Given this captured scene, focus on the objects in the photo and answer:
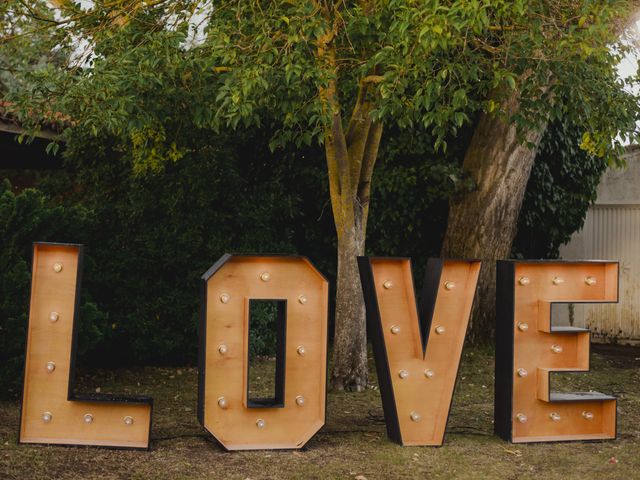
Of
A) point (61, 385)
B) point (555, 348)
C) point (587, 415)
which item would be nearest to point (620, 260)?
point (587, 415)

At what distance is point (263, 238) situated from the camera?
10164mm

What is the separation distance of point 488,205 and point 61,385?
6.22 meters

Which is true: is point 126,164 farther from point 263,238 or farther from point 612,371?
point 612,371

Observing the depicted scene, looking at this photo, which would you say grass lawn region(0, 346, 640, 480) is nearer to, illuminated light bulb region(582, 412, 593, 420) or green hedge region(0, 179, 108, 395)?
illuminated light bulb region(582, 412, 593, 420)

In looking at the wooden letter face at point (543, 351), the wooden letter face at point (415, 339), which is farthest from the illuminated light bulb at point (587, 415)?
the wooden letter face at point (415, 339)

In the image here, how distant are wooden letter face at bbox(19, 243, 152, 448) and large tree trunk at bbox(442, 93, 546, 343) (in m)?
5.76

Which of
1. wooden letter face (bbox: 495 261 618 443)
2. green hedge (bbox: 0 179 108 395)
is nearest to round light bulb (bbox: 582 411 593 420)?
wooden letter face (bbox: 495 261 618 443)

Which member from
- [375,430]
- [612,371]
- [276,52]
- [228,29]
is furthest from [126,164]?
[612,371]

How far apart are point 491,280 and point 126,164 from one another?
16.0 feet

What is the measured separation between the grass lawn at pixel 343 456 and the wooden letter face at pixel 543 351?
154mm

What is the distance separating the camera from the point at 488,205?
10500 mm

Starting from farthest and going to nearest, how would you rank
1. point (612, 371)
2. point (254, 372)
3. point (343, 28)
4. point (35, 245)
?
point (612, 371) < point (254, 372) < point (343, 28) < point (35, 245)

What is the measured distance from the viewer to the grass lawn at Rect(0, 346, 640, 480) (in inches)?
214

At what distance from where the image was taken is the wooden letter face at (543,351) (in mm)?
6316
